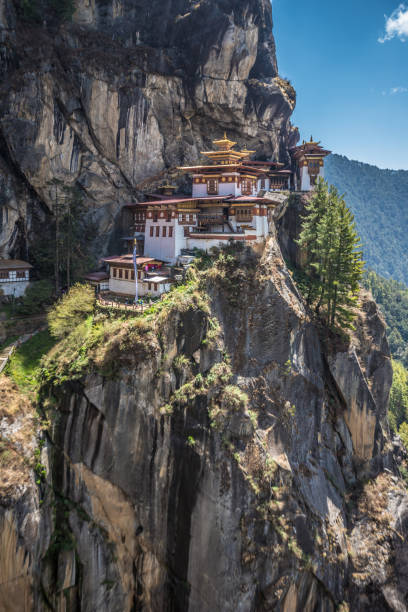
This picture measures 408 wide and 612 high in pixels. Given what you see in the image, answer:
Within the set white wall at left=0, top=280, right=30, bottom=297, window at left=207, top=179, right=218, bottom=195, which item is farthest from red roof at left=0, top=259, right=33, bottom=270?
window at left=207, top=179, right=218, bottom=195

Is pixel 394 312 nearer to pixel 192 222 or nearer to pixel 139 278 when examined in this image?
pixel 192 222

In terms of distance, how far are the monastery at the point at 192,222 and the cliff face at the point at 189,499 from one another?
9.16 m

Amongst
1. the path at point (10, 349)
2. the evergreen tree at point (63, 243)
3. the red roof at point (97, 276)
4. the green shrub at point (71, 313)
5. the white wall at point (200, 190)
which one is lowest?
the path at point (10, 349)

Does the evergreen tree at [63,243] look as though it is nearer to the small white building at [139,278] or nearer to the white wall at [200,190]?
the small white building at [139,278]

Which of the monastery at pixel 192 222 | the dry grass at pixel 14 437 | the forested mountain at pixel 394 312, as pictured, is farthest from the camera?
the forested mountain at pixel 394 312

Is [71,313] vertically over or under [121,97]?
under

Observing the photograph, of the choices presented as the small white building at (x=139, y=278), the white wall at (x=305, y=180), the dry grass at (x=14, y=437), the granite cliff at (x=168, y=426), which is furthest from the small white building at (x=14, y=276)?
the white wall at (x=305, y=180)

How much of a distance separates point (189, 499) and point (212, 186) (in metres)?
34.2

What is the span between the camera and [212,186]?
1821 inches

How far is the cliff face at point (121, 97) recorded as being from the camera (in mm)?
38938

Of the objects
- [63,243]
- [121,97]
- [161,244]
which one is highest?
[121,97]

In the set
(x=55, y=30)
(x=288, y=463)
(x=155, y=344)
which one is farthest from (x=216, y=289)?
(x=55, y=30)

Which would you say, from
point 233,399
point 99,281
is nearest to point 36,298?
point 99,281

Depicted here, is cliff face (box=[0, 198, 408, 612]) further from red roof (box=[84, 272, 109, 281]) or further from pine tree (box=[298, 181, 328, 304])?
red roof (box=[84, 272, 109, 281])
